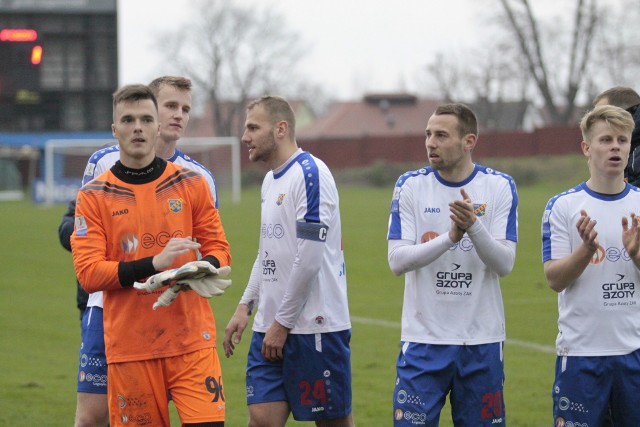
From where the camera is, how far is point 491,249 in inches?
213

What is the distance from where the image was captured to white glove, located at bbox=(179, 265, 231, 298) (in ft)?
16.3

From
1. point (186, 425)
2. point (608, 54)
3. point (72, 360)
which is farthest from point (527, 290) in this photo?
point (608, 54)

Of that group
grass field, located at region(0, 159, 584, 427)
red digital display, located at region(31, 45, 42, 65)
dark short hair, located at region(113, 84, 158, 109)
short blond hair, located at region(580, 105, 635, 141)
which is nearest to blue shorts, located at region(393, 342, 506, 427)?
short blond hair, located at region(580, 105, 635, 141)

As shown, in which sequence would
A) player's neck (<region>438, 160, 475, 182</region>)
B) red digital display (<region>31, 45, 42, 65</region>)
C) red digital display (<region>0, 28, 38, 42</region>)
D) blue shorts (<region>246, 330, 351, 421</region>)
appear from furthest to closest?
red digital display (<region>31, 45, 42, 65</region>) < red digital display (<region>0, 28, 38, 42</region>) < blue shorts (<region>246, 330, 351, 421</region>) < player's neck (<region>438, 160, 475, 182</region>)

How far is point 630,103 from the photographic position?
617cm

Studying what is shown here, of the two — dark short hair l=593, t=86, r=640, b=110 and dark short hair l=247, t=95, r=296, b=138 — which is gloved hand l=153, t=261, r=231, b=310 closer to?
dark short hair l=247, t=95, r=296, b=138

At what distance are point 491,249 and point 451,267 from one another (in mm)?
277

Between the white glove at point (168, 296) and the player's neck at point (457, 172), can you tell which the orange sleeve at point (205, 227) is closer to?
the white glove at point (168, 296)

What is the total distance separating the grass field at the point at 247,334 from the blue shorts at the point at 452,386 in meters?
2.55

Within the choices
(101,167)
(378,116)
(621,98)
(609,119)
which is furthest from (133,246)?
(378,116)

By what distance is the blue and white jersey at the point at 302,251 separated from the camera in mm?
5801

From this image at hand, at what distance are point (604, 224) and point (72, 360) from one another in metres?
6.75

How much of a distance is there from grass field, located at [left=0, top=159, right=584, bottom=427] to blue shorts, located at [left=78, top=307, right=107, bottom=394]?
7.12 feet

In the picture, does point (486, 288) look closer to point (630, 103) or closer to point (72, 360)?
point (630, 103)
